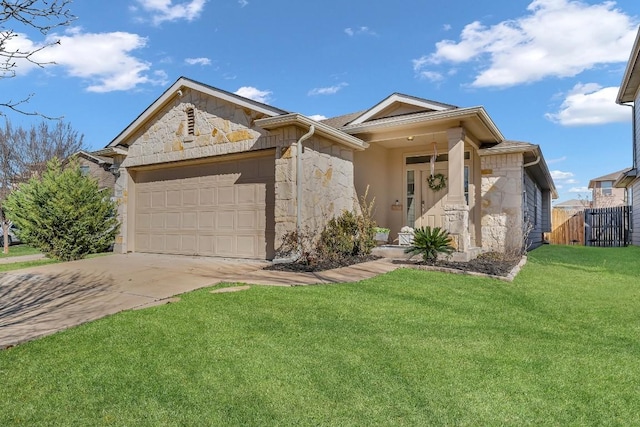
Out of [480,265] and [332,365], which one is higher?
[480,265]

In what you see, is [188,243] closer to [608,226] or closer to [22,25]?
[22,25]

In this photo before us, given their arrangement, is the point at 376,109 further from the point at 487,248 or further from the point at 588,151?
the point at 588,151

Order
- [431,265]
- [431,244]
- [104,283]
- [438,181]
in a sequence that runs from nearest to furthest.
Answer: [104,283]
[431,265]
[431,244]
[438,181]

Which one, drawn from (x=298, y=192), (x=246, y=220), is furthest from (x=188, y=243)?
(x=298, y=192)

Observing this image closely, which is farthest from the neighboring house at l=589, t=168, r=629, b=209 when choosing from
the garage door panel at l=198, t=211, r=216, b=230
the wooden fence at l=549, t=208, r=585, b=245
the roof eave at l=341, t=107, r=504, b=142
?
the garage door panel at l=198, t=211, r=216, b=230

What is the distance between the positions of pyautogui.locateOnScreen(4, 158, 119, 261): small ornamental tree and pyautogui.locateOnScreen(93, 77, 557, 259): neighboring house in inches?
26.0

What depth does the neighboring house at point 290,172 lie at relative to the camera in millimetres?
8391

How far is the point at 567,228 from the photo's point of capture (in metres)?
20.2

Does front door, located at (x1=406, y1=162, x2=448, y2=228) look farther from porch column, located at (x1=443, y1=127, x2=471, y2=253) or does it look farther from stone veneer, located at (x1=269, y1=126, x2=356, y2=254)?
stone veneer, located at (x1=269, y1=126, x2=356, y2=254)

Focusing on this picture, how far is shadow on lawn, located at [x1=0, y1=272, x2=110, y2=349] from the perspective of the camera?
13.0 ft

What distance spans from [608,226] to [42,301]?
71.3 feet

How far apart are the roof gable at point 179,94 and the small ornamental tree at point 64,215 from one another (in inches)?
61.7

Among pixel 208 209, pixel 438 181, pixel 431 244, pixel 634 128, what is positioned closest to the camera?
pixel 431 244

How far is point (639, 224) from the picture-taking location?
14930mm
